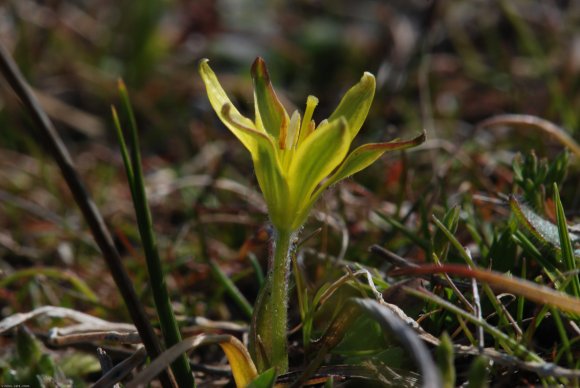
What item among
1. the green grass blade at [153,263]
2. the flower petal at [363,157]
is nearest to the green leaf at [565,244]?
the flower petal at [363,157]

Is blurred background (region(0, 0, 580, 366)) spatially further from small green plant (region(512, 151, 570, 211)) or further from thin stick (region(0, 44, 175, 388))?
thin stick (region(0, 44, 175, 388))

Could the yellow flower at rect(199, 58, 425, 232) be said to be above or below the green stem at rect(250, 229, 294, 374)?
above

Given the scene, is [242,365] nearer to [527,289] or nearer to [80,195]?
[80,195]

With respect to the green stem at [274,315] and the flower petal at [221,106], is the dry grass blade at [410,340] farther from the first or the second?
the flower petal at [221,106]

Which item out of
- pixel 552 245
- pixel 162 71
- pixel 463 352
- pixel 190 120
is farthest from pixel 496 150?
pixel 162 71

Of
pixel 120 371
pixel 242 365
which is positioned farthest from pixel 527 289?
pixel 120 371

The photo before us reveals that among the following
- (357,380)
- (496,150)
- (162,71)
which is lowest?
(357,380)

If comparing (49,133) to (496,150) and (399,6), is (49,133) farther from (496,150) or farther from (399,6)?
(399,6)

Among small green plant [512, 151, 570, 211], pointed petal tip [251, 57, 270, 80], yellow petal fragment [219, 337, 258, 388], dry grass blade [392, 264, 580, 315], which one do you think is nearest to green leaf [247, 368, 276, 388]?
yellow petal fragment [219, 337, 258, 388]
